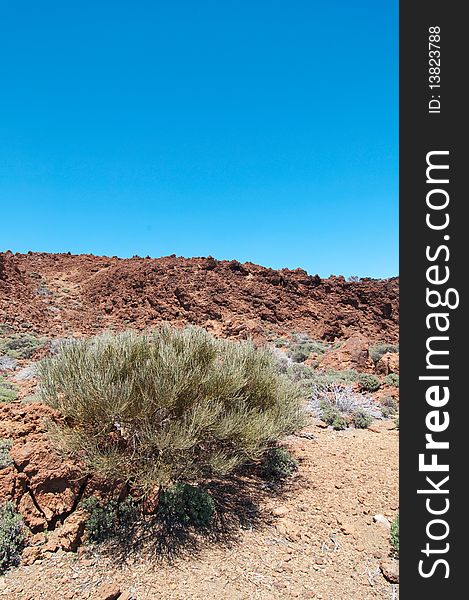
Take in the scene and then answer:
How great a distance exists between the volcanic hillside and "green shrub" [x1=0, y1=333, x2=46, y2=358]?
1.90 metres

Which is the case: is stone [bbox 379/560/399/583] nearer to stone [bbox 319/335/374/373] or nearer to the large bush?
the large bush

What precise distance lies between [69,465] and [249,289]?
20.8 m

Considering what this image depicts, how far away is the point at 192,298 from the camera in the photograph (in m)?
22.4

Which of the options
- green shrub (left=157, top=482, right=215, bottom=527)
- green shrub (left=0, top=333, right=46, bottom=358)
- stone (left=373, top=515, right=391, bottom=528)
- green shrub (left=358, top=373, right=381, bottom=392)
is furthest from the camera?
green shrub (left=0, top=333, right=46, bottom=358)

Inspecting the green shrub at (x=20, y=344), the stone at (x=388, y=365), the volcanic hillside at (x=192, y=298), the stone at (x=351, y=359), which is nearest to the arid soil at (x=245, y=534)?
the stone at (x=388, y=365)

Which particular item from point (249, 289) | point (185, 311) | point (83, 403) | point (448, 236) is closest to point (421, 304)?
point (448, 236)

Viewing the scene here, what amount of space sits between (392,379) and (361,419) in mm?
3174

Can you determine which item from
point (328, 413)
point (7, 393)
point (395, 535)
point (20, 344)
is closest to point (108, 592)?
point (395, 535)

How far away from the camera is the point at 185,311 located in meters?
21.6

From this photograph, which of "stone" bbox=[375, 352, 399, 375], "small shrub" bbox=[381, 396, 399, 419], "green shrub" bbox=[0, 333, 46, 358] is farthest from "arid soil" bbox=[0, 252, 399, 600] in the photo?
"green shrub" bbox=[0, 333, 46, 358]

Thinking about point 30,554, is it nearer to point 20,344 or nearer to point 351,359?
point 351,359

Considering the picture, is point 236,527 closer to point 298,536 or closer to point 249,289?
point 298,536

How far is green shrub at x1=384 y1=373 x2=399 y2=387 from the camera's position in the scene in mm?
→ 9858

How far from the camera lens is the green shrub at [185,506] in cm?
382
